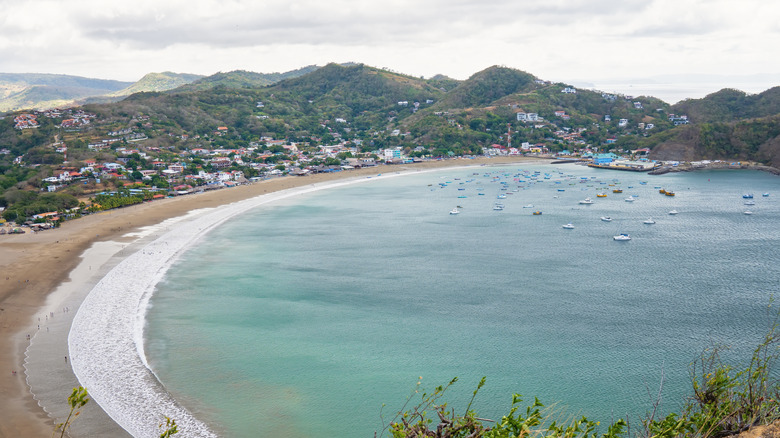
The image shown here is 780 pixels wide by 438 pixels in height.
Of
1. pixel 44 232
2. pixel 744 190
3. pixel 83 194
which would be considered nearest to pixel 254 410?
pixel 44 232

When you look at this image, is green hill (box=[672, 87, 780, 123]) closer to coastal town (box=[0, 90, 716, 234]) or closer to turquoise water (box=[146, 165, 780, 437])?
coastal town (box=[0, 90, 716, 234])

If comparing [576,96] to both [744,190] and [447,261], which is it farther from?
[447,261]

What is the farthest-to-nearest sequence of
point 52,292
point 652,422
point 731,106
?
point 731,106
point 52,292
point 652,422

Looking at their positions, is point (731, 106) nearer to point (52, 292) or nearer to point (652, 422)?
point (52, 292)

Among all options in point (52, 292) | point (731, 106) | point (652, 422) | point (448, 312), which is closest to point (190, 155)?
point (52, 292)

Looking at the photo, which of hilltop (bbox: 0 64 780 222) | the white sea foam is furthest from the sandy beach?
hilltop (bbox: 0 64 780 222)

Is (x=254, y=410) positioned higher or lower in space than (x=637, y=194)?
lower

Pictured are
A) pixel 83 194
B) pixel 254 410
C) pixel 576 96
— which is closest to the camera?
pixel 254 410
